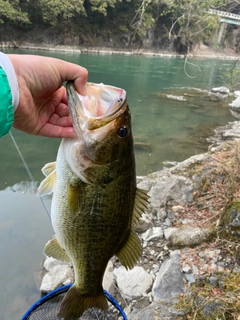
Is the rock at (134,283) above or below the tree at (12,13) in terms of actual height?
below

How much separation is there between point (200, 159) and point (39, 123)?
5373 mm

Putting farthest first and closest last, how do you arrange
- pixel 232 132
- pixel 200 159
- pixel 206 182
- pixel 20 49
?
pixel 20 49 < pixel 232 132 < pixel 200 159 < pixel 206 182

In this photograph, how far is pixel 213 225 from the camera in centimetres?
418

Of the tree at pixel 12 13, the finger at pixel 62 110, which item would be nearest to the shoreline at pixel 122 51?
the tree at pixel 12 13

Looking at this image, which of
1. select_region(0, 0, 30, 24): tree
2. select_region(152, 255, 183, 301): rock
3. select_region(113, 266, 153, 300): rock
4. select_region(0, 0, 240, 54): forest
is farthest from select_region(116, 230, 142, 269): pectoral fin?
select_region(0, 0, 30, 24): tree

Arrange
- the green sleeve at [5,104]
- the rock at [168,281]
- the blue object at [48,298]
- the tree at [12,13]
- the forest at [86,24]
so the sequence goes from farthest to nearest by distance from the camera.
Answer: the forest at [86,24] → the tree at [12,13] → the rock at [168,281] → the blue object at [48,298] → the green sleeve at [5,104]

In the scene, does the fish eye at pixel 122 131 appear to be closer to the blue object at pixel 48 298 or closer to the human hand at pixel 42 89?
the human hand at pixel 42 89

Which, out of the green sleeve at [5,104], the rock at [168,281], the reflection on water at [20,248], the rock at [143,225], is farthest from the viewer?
the rock at [143,225]

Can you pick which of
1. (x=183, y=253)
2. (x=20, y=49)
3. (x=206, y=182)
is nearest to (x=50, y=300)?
(x=183, y=253)

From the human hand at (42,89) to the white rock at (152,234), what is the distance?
2742 mm

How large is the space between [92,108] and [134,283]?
2548 mm

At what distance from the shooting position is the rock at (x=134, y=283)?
11.7 ft

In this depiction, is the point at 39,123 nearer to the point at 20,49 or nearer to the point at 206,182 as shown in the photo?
the point at 206,182

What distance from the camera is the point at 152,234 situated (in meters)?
4.43
